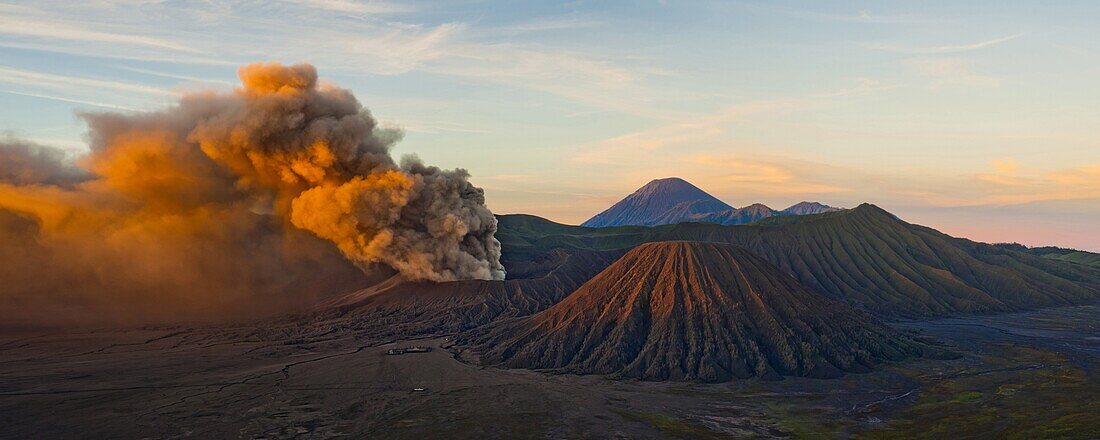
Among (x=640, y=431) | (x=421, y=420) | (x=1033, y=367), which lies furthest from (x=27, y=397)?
(x=1033, y=367)

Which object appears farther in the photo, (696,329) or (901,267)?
(901,267)

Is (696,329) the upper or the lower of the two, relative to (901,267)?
lower

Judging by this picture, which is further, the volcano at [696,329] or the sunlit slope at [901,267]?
the sunlit slope at [901,267]

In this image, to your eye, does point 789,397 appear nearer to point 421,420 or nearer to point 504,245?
point 421,420

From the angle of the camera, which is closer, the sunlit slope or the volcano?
the volcano
